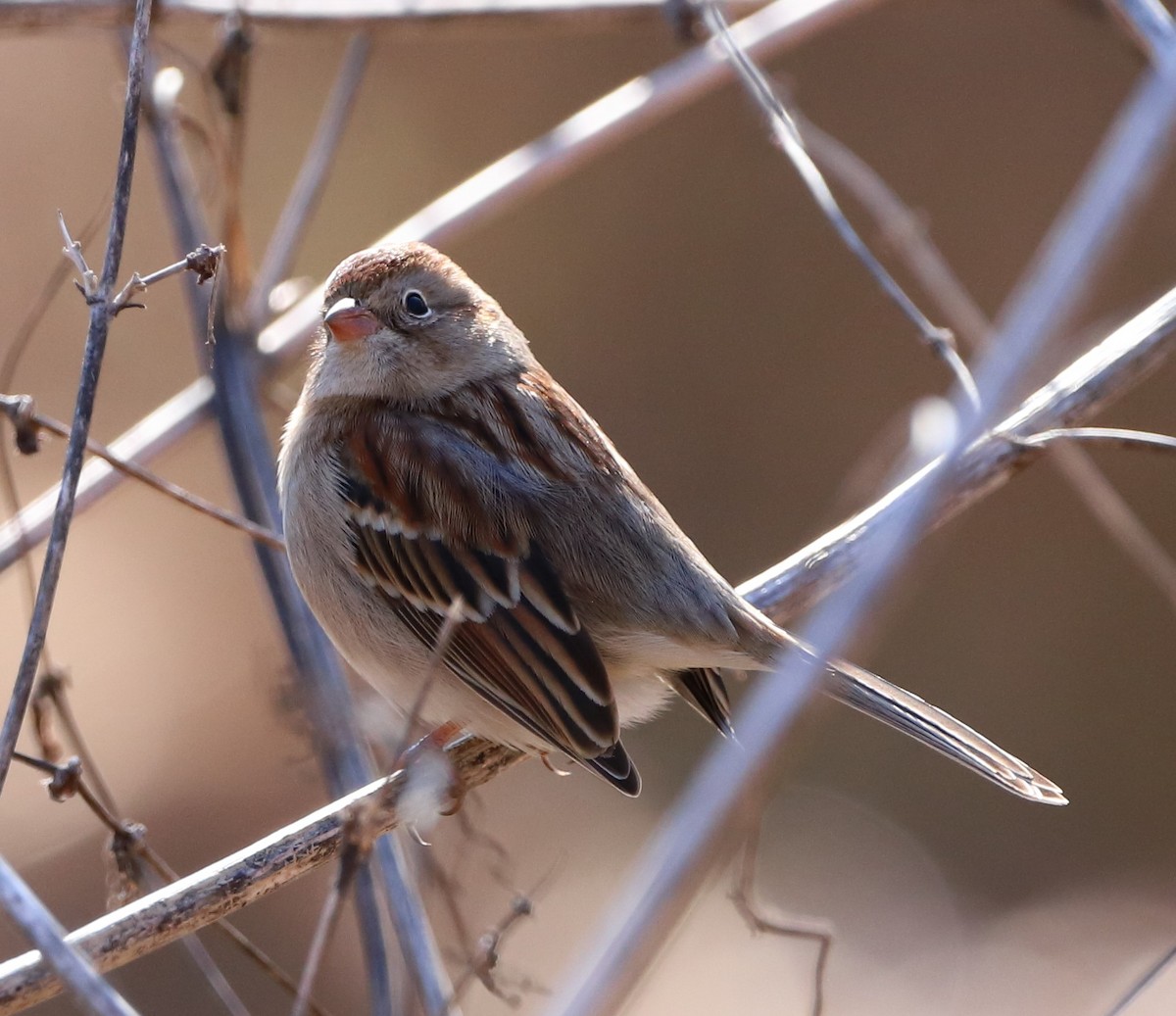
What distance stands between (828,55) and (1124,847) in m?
3.99

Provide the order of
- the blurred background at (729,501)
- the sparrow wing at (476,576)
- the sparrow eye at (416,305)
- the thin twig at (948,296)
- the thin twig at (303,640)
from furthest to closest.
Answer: the blurred background at (729,501), the sparrow eye at (416,305), the thin twig at (948,296), the sparrow wing at (476,576), the thin twig at (303,640)

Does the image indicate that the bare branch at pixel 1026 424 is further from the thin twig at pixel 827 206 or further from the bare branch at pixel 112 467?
the bare branch at pixel 112 467

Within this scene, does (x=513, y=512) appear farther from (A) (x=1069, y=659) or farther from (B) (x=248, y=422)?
(A) (x=1069, y=659)

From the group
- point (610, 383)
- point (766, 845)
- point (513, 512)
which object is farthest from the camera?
point (610, 383)

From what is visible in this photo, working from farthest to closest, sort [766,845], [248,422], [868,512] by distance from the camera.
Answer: [766,845]
[248,422]
[868,512]

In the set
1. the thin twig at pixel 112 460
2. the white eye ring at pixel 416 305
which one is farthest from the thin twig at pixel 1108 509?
the thin twig at pixel 112 460

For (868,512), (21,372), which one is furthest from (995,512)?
(21,372)

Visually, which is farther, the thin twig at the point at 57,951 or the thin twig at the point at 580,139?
the thin twig at the point at 580,139

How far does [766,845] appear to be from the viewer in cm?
560

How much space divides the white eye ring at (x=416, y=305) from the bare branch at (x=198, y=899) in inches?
49.5

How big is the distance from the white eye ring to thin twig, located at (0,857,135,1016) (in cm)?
193

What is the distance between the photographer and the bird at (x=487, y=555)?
2943mm

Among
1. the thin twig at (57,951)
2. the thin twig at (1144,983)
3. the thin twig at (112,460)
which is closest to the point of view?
the thin twig at (57,951)

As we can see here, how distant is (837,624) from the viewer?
1636 millimetres
